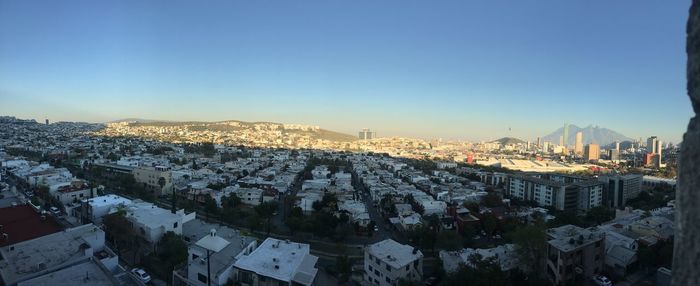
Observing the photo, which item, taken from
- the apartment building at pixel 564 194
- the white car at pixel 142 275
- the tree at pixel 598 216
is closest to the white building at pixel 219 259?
the white car at pixel 142 275

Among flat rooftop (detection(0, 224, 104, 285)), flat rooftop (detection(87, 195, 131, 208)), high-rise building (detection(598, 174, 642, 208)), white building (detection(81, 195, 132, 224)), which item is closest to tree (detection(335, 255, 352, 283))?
flat rooftop (detection(0, 224, 104, 285))

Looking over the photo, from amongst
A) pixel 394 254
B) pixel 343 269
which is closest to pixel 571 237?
pixel 394 254

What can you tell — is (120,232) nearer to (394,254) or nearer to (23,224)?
(23,224)

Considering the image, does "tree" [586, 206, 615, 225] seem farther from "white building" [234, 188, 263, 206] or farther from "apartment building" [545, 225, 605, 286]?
"white building" [234, 188, 263, 206]

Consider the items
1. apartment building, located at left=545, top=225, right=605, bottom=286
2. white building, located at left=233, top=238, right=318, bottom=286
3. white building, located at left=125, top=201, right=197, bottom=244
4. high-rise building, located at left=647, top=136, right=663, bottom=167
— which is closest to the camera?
white building, located at left=233, top=238, right=318, bottom=286

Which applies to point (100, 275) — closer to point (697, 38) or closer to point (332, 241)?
point (332, 241)
